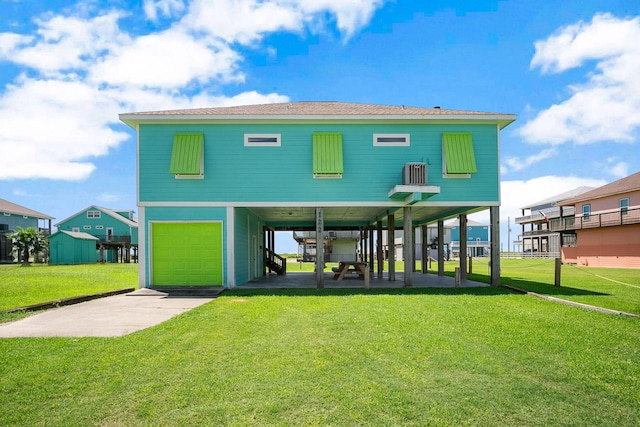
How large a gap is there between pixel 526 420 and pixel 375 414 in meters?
1.42

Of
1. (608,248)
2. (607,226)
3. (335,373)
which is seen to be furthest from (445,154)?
(608,248)

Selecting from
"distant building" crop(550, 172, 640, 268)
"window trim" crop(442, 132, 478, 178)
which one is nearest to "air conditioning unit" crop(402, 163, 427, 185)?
"window trim" crop(442, 132, 478, 178)

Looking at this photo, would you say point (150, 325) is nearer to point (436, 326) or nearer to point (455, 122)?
point (436, 326)

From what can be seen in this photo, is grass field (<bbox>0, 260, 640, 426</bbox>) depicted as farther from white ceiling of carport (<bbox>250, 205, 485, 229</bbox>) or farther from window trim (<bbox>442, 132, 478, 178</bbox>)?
white ceiling of carport (<bbox>250, 205, 485, 229</bbox>)

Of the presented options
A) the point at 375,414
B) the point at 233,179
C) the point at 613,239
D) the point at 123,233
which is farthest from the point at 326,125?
the point at 123,233

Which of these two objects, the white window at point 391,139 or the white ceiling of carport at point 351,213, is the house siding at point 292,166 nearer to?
the white window at point 391,139

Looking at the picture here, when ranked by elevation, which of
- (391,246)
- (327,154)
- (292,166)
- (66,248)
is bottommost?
(66,248)

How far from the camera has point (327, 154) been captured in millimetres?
14391

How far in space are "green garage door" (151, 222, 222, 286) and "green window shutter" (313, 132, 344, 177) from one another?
426 cm

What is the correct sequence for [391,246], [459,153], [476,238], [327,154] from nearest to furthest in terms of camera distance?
[327,154], [459,153], [391,246], [476,238]

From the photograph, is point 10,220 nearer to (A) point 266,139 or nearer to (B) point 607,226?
(A) point 266,139

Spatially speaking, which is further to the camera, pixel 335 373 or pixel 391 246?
pixel 391 246

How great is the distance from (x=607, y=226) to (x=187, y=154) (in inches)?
1297

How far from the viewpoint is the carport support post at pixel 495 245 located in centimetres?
1475
